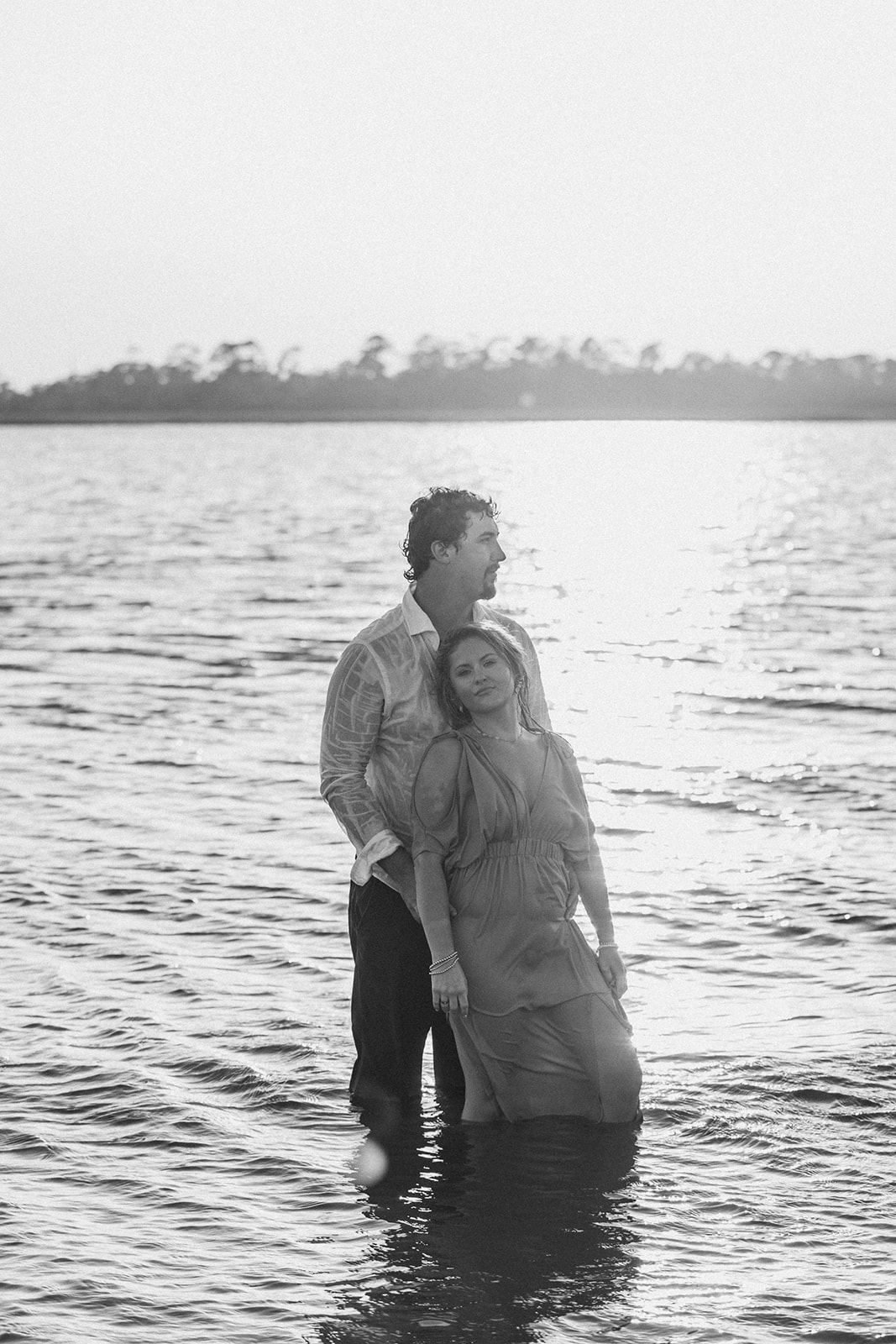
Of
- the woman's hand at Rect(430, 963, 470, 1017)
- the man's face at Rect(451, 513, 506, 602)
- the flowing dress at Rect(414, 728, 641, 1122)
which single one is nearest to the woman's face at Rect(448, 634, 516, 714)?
the flowing dress at Rect(414, 728, 641, 1122)

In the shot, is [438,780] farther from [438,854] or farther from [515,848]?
[515,848]

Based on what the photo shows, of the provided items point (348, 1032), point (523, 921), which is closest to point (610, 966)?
point (523, 921)

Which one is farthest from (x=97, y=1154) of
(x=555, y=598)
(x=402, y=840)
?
(x=555, y=598)

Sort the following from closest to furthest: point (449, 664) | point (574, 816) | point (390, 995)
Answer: point (449, 664)
point (574, 816)
point (390, 995)

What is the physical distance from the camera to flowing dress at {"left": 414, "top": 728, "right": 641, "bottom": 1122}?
19.7 feet

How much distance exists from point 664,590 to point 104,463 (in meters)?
68.6

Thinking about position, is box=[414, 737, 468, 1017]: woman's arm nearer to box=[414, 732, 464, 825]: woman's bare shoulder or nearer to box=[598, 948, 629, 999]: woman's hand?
box=[414, 732, 464, 825]: woman's bare shoulder

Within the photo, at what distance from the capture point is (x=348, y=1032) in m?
8.16

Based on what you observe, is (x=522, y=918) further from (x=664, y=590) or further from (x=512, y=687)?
(x=664, y=590)

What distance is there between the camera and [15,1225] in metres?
6.03

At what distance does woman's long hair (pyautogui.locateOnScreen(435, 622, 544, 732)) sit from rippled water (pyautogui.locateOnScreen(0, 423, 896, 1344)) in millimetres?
1563

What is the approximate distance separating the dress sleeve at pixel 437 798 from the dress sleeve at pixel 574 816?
16.4 inches

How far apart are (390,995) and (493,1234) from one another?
92 centimetres

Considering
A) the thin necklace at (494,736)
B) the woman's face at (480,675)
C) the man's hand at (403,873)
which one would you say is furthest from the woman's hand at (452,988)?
the woman's face at (480,675)
